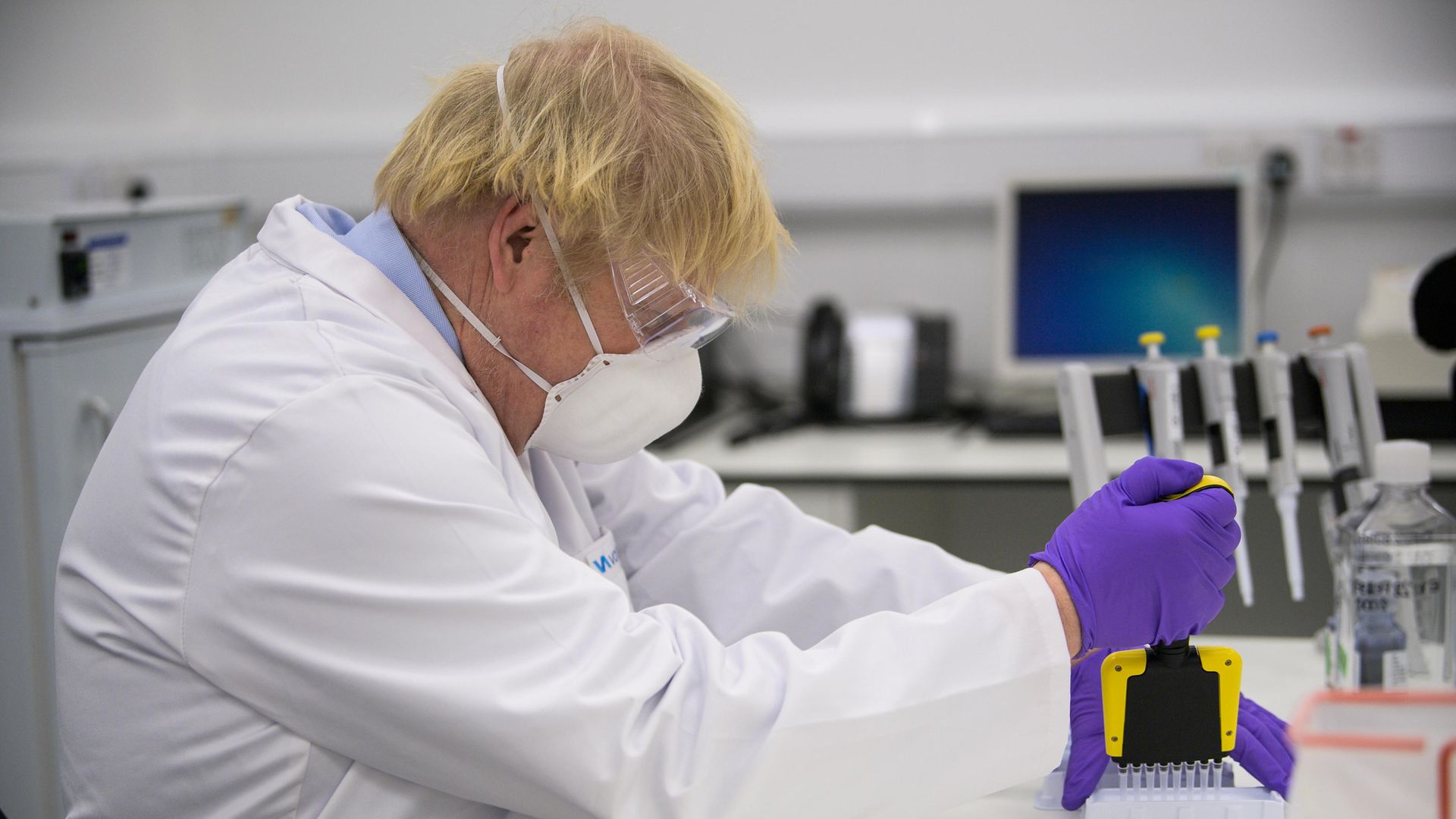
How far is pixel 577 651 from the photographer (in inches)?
32.3

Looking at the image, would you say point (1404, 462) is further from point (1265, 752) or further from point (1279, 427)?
point (1265, 752)

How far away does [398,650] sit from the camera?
2.64 feet

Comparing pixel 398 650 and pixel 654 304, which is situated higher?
pixel 654 304

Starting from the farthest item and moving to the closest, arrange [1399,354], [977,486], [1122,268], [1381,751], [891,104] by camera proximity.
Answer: [891,104] → [1122,268] → [1399,354] → [977,486] → [1381,751]

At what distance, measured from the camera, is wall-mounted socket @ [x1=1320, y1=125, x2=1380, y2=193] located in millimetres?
2609

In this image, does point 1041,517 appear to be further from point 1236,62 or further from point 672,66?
point 672,66

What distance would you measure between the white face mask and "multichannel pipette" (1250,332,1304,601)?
22.6 inches

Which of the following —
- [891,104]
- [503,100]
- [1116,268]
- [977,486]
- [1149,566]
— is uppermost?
[891,104]

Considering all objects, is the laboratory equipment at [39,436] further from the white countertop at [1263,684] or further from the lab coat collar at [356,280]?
the white countertop at [1263,684]

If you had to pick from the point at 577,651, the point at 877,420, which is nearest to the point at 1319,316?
the point at 877,420

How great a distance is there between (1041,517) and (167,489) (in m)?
2.14

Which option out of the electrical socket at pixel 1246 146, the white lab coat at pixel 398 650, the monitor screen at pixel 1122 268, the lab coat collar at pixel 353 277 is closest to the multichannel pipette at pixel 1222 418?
the white lab coat at pixel 398 650

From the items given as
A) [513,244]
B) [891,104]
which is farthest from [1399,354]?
[513,244]

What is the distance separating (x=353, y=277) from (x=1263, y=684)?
0.97m
